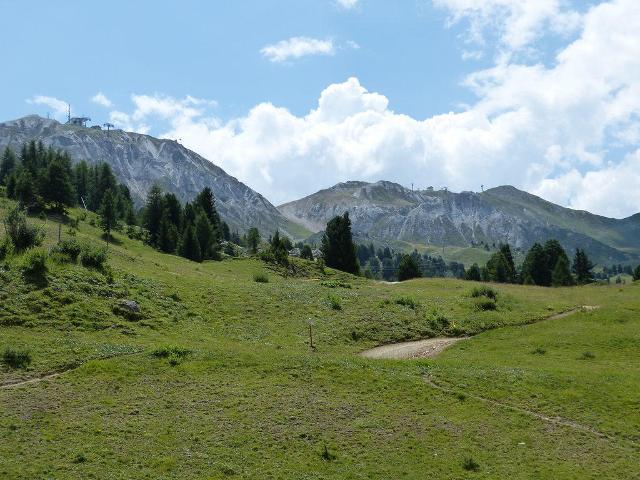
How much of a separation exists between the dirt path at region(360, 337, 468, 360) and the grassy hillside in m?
1.08

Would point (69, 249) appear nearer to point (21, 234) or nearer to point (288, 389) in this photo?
point (21, 234)

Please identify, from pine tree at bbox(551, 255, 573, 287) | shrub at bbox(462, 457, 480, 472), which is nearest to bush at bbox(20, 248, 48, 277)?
shrub at bbox(462, 457, 480, 472)

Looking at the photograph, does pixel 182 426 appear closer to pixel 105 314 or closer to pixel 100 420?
pixel 100 420

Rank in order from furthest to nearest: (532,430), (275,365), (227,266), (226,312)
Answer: (227,266)
(226,312)
(275,365)
(532,430)

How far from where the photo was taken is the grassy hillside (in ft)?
80.8

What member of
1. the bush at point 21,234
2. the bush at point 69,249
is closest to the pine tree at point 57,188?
the bush at point 21,234

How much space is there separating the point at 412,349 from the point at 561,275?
84238 mm

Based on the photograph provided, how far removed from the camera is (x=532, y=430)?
28719 millimetres

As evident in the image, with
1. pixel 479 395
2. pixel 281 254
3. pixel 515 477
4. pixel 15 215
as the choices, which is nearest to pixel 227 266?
pixel 281 254

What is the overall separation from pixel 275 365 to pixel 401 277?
97.7 meters

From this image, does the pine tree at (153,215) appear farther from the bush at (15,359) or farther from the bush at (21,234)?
the bush at (15,359)

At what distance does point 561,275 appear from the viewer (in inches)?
4660

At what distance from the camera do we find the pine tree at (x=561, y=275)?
11769 cm

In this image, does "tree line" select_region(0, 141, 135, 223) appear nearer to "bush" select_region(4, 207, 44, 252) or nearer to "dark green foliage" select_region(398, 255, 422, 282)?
"bush" select_region(4, 207, 44, 252)
